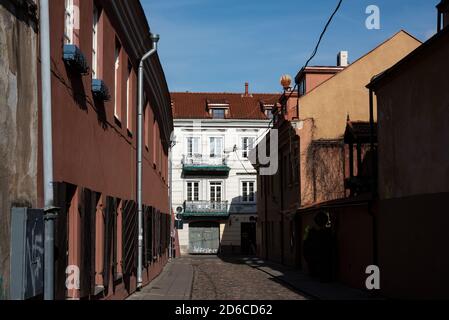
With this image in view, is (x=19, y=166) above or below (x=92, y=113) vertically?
below

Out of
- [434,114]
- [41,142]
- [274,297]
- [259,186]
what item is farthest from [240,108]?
[41,142]

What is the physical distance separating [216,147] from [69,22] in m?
44.3

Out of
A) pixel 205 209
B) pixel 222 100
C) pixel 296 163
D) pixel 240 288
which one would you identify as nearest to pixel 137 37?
pixel 240 288

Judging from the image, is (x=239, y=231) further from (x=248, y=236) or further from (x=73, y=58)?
(x=73, y=58)

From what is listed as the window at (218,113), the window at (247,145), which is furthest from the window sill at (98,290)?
the window at (218,113)

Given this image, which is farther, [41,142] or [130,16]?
[130,16]

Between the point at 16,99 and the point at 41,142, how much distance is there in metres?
0.82

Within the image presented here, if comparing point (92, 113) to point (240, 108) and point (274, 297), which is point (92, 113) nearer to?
point (274, 297)

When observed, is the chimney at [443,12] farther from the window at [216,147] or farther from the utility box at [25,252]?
the window at [216,147]

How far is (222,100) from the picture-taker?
55.7m

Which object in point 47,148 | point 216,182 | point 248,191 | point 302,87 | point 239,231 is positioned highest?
point 302,87

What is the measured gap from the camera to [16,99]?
19.9 feet

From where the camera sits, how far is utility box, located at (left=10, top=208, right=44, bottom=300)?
591 centimetres

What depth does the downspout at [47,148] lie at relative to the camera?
6.52 metres
